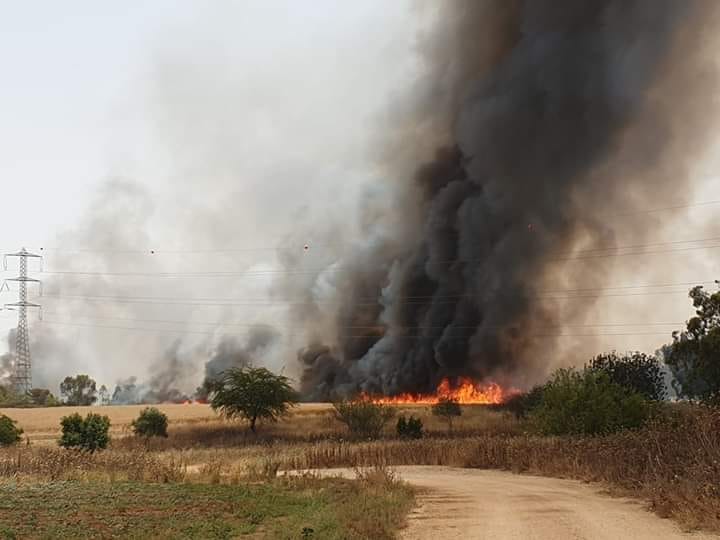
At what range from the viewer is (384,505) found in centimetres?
1822

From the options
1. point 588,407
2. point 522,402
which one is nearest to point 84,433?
point 588,407

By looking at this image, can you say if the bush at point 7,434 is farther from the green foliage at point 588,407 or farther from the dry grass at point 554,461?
the green foliage at point 588,407

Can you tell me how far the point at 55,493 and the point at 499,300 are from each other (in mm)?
90814

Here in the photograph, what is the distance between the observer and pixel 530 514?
17.6 m

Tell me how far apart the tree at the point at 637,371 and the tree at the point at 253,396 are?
29.0 meters

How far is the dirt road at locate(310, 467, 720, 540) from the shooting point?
14.6 meters

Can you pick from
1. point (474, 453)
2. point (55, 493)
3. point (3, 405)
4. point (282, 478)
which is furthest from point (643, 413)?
point (3, 405)

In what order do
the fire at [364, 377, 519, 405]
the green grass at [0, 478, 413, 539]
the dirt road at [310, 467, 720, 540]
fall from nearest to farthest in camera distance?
the green grass at [0, 478, 413, 539], the dirt road at [310, 467, 720, 540], the fire at [364, 377, 519, 405]

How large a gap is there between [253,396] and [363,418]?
11.4 metres

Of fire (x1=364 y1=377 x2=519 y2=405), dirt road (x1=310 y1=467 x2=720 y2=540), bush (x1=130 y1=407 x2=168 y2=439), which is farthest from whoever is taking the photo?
fire (x1=364 y1=377 x2=519 y2=405)

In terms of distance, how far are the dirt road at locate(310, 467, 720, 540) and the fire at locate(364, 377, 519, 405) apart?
71.9 m

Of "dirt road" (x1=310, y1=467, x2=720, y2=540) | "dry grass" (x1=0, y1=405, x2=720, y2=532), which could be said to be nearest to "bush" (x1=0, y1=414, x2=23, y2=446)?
"dry grass" (x1=0, y1=405, x2=720, y2=532)

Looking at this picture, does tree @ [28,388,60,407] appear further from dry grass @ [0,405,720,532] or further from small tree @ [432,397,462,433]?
Answer: dry grass @ [0,405,720,532]

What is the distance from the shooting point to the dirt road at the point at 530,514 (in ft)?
47.9
